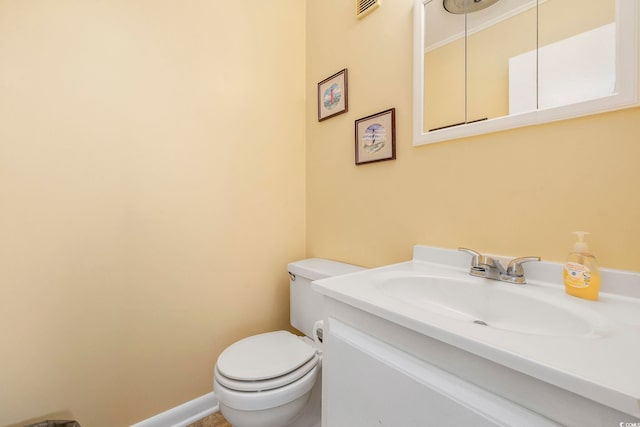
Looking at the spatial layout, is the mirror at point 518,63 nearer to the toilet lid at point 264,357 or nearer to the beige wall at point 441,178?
the beige wall at point 441,178

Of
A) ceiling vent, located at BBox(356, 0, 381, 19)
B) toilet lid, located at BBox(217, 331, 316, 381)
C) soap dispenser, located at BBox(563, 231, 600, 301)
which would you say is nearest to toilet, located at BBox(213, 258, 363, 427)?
toilet lid, located at BBox(217, 331, 316, 381)

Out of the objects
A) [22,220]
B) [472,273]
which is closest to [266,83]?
[22,220]

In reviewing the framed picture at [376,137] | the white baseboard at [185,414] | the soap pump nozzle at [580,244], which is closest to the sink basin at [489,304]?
the soap pump nozzle at [580,244]

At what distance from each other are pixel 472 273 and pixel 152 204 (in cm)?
130

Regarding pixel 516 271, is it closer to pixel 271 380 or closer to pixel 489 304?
pixel 489 304

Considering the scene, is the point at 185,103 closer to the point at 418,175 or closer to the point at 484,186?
the point at 418,175

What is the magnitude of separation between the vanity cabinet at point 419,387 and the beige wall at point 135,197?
82 centimetres

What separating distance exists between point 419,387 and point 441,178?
0.73 meters

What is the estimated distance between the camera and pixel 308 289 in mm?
1282

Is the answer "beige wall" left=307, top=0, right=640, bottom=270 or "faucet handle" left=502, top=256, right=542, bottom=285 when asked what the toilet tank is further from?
"faucet handle" left=502, top=256, right=542, bottom=285

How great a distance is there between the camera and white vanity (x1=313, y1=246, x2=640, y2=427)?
1.14 feet

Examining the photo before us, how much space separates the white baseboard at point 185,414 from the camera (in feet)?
3.74

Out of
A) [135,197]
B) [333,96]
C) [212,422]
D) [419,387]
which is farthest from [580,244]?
[212,422]

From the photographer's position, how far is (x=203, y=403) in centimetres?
126
